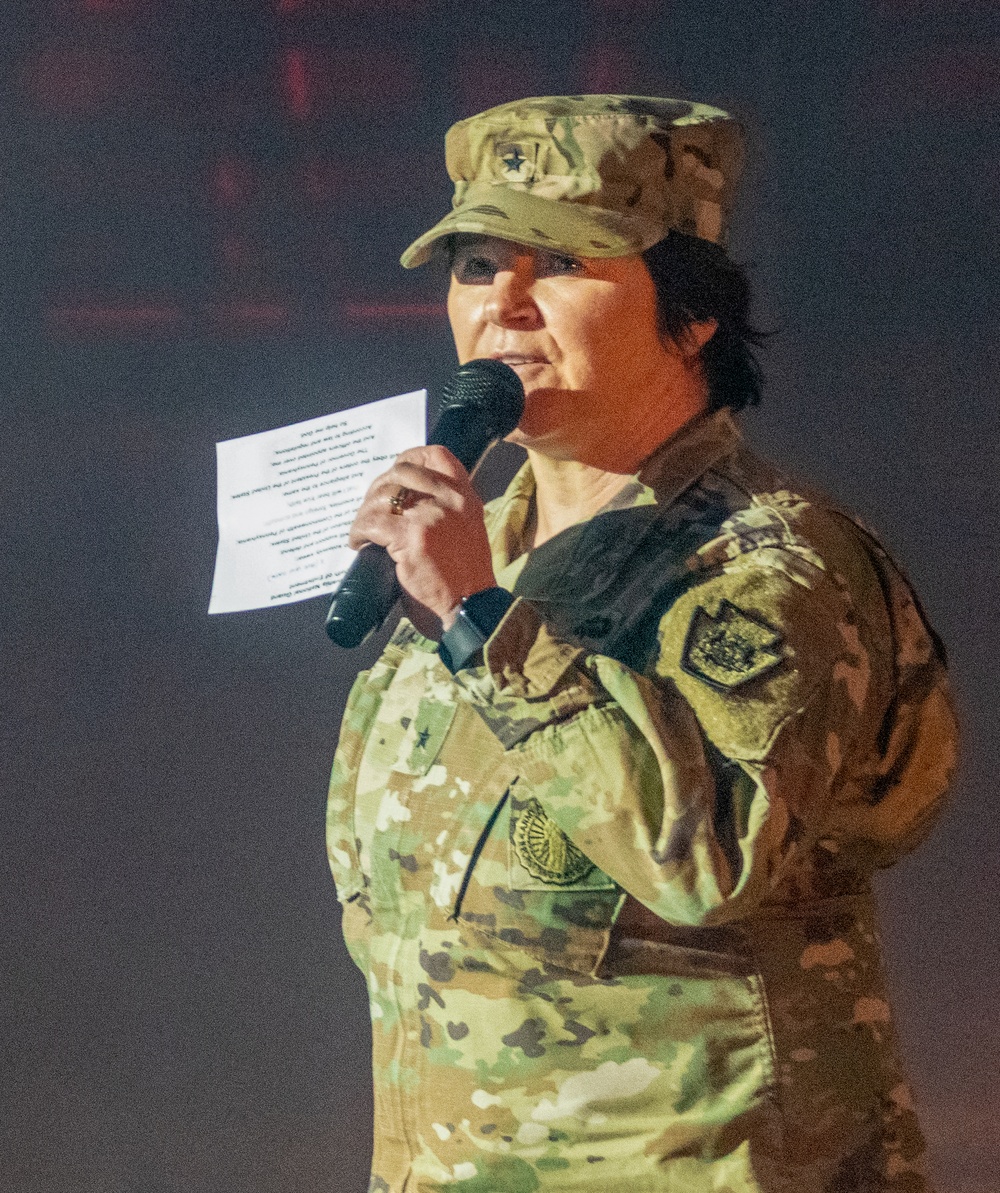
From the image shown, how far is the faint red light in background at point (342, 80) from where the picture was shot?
1900mm

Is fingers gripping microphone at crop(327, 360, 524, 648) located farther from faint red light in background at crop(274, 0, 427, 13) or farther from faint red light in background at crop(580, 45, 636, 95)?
faint red light in background at crop(274, 0, 427, 13)

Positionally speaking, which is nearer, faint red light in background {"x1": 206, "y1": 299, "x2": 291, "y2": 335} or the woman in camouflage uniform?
the woman in camouflage uniform

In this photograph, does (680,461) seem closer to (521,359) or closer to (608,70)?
(521,359)

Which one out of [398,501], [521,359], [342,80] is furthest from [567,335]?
[342,80]

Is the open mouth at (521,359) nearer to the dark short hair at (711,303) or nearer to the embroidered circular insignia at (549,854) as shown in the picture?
the dark short hair at (711,303)

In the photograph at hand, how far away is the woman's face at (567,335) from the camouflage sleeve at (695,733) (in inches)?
8.2

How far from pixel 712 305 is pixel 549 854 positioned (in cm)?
47

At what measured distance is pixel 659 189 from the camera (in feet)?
4.03

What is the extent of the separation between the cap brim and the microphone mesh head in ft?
0.32

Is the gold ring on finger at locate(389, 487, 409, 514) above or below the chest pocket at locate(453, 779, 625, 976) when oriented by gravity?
above

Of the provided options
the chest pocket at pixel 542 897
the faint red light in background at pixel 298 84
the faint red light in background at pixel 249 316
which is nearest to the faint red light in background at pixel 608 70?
the faint red light in background at pixel 298 84

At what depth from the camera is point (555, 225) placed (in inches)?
47.0

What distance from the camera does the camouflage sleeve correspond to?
3.38 ft

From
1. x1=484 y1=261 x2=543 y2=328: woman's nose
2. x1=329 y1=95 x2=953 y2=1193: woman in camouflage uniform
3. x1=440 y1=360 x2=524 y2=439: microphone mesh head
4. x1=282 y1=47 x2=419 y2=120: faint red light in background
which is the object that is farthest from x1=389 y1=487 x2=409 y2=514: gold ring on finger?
x1=282 y1=47 x2=419 y2=120: faint red light in background
